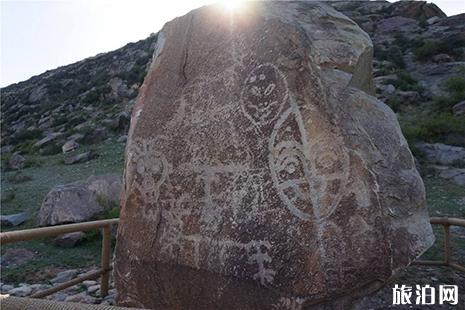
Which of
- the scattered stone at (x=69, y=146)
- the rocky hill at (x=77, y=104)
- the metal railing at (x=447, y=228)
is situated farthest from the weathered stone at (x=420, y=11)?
the metal railing at (x=447, y=228)

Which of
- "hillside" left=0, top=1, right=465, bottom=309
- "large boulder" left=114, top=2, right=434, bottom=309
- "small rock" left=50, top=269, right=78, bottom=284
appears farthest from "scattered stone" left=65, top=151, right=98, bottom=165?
"large boulder" left=114, top=2, right=434, bottom=309

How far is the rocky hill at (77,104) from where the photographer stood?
16422 mm

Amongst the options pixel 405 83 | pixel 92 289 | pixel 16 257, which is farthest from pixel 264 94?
pixel 405 83

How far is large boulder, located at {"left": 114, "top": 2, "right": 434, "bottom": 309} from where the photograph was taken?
204 centimetres

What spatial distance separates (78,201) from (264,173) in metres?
5.43

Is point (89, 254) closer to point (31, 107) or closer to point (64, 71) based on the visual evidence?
point (31, 107)

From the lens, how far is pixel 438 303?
3.43 meters

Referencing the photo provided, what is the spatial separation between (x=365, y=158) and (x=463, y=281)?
8.56 feet

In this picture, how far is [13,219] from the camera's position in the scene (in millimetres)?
7258

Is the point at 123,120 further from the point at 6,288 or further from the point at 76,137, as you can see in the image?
the point at 6,288

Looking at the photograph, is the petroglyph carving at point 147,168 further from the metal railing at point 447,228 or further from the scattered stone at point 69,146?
the scattered stone at point 69,146

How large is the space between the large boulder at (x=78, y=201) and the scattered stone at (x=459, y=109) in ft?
26.5

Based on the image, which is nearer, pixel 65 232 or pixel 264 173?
pixel 264 173

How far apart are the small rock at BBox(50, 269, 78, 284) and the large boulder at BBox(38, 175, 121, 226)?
176cm
